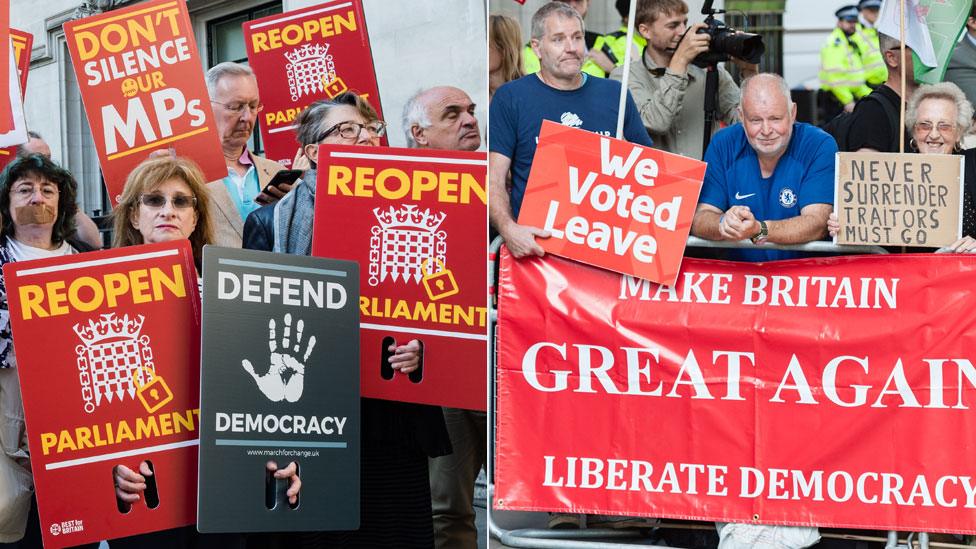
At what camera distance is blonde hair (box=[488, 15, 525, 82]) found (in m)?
5.34

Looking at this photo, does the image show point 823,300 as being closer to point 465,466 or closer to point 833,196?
A: point 833,196

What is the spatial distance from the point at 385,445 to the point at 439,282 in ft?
1.96

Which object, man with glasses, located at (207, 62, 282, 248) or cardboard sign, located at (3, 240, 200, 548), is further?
man with glasses, located at (207, 62, 282, 248)

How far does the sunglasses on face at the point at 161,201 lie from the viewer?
14.6ft

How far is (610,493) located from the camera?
4.59 meters

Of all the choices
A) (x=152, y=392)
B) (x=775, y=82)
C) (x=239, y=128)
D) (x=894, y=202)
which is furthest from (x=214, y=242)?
(x=894, y=202)

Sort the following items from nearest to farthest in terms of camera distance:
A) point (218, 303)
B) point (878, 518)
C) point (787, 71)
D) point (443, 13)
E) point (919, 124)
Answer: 1. point (218, 303)
2. point (878, 518)
3. point (919, 124)
4. point (443, 13)
5. point (787, 71)

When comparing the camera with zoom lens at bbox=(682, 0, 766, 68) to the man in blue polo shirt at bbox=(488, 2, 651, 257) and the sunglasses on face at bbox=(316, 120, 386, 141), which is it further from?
the sunglasses on face at bbox=(316, 120, 386, 141)

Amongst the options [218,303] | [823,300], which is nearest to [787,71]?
[823,300]

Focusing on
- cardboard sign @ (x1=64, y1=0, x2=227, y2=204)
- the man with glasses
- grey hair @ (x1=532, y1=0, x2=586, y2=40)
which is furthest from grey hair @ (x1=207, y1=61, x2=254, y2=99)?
grey hair @ (x1=532, y1=0, x2=586, y2=40)

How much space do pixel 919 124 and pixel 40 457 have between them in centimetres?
318

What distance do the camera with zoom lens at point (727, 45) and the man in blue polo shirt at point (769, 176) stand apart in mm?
453

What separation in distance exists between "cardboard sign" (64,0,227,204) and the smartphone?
1.13 ft

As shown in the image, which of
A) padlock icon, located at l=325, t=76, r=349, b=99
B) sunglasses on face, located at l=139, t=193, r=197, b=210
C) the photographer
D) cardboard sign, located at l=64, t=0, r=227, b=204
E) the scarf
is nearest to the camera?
sunglasses on face, located at l=139, t=193, r=197, b=210
